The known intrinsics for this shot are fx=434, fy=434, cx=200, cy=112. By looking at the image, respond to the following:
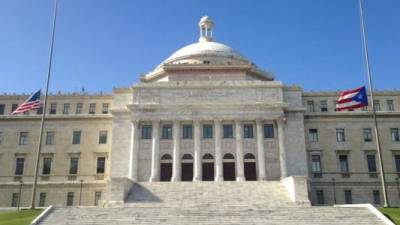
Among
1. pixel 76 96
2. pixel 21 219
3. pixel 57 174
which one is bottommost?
pixel 21 219

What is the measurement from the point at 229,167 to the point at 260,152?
4222mm

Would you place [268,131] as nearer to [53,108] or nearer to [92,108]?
[92,108]

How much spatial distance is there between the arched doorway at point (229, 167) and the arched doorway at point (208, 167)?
1.61m

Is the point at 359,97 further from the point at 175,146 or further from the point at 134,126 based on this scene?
the point at 134,126

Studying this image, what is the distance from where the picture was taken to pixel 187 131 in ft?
177

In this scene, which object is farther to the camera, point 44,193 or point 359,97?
point 44,193

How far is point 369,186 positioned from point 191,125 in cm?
2374

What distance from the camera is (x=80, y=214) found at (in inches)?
1264

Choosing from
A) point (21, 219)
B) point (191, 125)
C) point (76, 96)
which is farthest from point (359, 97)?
point (76, 96)

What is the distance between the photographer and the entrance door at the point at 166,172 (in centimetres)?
5281

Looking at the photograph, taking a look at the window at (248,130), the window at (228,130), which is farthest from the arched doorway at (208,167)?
the window at (248,130)

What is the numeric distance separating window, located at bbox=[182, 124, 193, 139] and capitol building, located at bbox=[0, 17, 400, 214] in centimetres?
12

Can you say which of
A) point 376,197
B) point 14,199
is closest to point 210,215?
point 376,197

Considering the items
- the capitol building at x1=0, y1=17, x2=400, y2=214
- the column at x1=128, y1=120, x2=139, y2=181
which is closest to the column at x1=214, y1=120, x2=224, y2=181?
the capitol building at x1=0, y1=17, x2=400, y2=214
